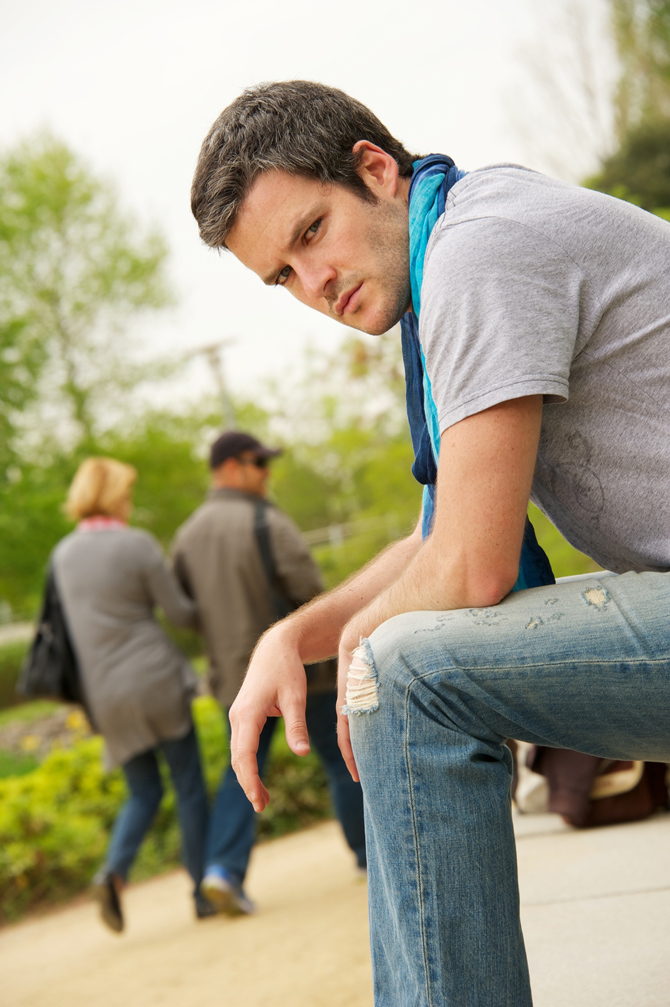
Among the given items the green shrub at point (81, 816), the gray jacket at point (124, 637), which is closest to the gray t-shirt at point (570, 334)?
the gray jacket at point (124, 637)

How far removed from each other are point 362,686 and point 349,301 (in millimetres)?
806

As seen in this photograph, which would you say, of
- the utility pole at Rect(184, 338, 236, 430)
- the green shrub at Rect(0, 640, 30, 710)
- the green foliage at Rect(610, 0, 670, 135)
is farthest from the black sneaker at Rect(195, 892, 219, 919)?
the green foliage at Rect(610, 0, 670, 135)

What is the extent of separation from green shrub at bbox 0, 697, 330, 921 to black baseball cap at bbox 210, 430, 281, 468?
6.59 ft

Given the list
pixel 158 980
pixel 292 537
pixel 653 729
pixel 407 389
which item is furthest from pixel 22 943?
pixel 653 729

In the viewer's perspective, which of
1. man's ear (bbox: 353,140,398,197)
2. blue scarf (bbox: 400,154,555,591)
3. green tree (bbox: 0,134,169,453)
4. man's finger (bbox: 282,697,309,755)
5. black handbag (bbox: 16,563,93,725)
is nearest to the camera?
man's finger (bbox: 282,697,309,755)

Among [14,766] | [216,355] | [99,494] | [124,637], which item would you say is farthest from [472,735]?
[216,355]

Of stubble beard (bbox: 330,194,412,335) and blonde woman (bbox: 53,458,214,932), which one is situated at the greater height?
stubble beard (bbox: 330,194,412,335)

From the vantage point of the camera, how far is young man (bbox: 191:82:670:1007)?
1170mm

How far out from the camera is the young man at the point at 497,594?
1170 mm

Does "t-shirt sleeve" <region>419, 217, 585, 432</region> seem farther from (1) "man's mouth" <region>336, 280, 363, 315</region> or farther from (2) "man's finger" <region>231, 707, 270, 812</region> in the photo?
(2) "man's finger" <region>231, 707, 270, 812</region>

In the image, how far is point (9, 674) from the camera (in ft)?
54.2

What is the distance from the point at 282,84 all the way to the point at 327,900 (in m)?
3.28

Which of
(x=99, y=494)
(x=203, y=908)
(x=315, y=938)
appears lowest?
(x=203, y=908)

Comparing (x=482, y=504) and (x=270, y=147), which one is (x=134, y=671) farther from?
(x=482, y=504)
